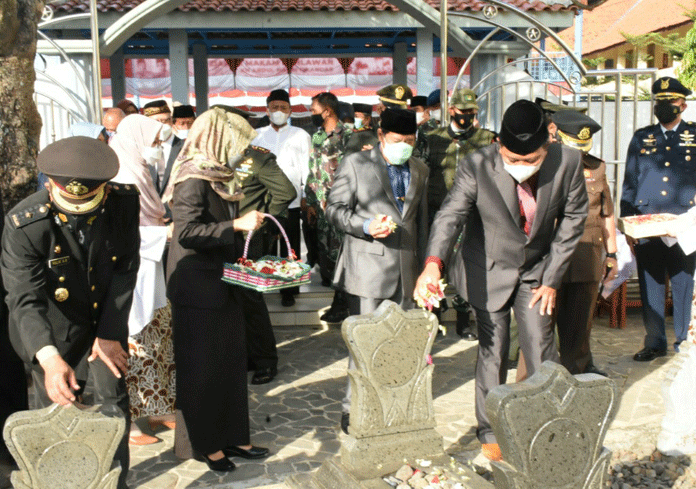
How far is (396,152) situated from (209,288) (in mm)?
1569

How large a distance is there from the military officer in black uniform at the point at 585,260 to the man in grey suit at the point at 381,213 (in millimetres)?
1232

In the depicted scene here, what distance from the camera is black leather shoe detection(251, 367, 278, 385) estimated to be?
21.5 ft

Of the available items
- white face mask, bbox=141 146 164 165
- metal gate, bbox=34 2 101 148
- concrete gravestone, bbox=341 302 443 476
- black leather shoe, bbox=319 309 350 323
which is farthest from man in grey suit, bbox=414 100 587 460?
metal gate, bbox=34 2 101 148

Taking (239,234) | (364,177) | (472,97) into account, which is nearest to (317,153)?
(472,97)

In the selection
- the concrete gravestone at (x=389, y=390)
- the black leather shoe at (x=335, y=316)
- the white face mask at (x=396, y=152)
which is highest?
the white face mask at (x=396, y=152)

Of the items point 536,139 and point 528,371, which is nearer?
point 536,139

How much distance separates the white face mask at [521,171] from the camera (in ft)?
15.5

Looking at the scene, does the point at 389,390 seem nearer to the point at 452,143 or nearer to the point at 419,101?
the point at 452,143

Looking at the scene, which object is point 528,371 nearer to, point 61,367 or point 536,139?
point 536,139

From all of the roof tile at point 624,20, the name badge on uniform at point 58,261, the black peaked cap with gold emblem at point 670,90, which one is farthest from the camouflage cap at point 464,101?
the roof tile at point 624,20

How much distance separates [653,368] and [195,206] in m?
4.27

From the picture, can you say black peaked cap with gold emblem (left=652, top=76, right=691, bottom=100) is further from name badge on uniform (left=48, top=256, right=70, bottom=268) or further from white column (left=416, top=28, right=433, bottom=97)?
white column (left=416, top=28, right=433, bottom=97)

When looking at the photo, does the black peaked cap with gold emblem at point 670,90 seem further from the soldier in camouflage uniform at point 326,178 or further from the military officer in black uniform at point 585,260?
the soldier in camouflage uniform at point 326,178

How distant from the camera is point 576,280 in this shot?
232 inches
